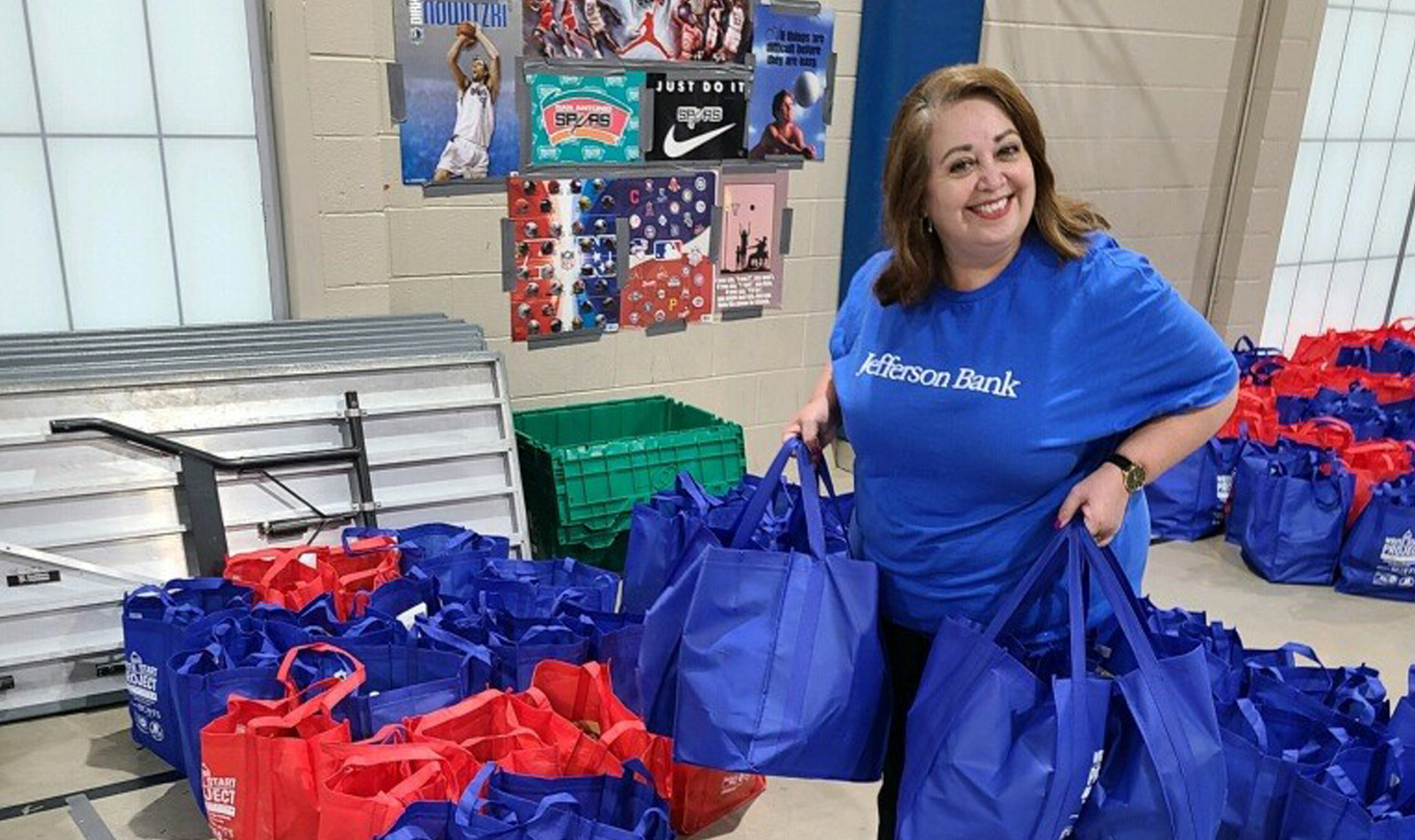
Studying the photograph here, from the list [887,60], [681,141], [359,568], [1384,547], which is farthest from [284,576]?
[1384,547]

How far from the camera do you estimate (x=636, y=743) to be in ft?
7.73

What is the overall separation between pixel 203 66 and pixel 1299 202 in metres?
6.04

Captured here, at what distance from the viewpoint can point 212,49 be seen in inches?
137

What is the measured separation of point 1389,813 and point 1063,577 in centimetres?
98

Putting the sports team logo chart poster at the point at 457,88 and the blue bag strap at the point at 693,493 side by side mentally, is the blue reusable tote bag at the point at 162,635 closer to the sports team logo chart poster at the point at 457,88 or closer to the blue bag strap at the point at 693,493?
the blue bag strap at the point at 693,493

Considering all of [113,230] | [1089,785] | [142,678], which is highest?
[113,230]

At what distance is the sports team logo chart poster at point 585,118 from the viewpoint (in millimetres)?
3908

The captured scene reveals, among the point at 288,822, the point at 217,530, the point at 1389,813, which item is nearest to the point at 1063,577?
the point at 1389,813

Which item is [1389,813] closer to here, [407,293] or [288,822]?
[288,822]

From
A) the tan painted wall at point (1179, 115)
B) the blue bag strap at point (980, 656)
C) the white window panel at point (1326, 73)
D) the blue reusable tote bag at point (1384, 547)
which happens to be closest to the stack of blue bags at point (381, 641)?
the blue bag strap at point (980, 656)

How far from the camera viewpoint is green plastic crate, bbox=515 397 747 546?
3.65 metres

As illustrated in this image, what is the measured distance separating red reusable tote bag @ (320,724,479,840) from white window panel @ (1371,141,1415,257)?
7179 millimetres

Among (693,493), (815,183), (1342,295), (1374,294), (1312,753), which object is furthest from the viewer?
(1374,294)

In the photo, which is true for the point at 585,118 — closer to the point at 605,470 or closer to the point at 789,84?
the point at 789,84
